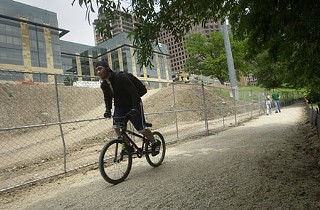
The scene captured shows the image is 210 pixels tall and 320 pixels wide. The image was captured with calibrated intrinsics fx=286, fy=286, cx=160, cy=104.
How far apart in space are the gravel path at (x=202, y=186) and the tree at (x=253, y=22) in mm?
1661

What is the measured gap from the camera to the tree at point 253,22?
3141mm

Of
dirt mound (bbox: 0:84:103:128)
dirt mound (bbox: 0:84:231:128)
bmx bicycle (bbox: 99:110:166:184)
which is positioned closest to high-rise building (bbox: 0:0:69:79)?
dirt mound (bbox: 0:84:103:128)

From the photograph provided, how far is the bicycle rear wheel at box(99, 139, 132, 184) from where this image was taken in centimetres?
472

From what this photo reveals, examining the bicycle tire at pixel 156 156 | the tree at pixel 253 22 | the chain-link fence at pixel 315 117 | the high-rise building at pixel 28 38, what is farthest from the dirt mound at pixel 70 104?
the high-rise building at pixel 28 38

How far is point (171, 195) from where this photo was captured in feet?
12.5

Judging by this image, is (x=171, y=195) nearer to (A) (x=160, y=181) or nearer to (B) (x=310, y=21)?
(A) (x=160, y=181)

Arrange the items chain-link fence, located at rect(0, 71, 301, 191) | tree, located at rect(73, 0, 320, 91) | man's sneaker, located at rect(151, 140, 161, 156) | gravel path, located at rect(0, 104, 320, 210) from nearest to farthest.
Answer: tree, located at rect(73, 0, 320, 91) < gravel path, located at rect(0, 104, 320, 210) < man's sneaker, located at rect(151, 140, 161, 156) < chain-link fence, located at rect(0, 71, 301, 191)

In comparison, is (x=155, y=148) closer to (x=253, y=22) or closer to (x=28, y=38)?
(x=253, y=22)

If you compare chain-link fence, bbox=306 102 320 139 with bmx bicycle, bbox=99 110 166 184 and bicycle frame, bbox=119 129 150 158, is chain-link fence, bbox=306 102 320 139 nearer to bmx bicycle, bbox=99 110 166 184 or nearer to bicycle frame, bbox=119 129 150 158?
bicycle frame, bbox=119 129 150 158

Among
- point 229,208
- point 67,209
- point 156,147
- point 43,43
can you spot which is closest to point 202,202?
point 229,208

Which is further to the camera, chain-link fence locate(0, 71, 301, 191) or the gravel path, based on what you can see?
→ chain-link fence locate(0, 71, 301, 191)

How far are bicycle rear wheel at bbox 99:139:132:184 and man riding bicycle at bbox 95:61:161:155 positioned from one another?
262 millimetres

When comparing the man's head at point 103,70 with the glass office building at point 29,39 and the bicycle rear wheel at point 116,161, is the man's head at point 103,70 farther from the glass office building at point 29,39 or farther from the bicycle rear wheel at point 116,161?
the glass office building at point 29,39

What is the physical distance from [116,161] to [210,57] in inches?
2071
